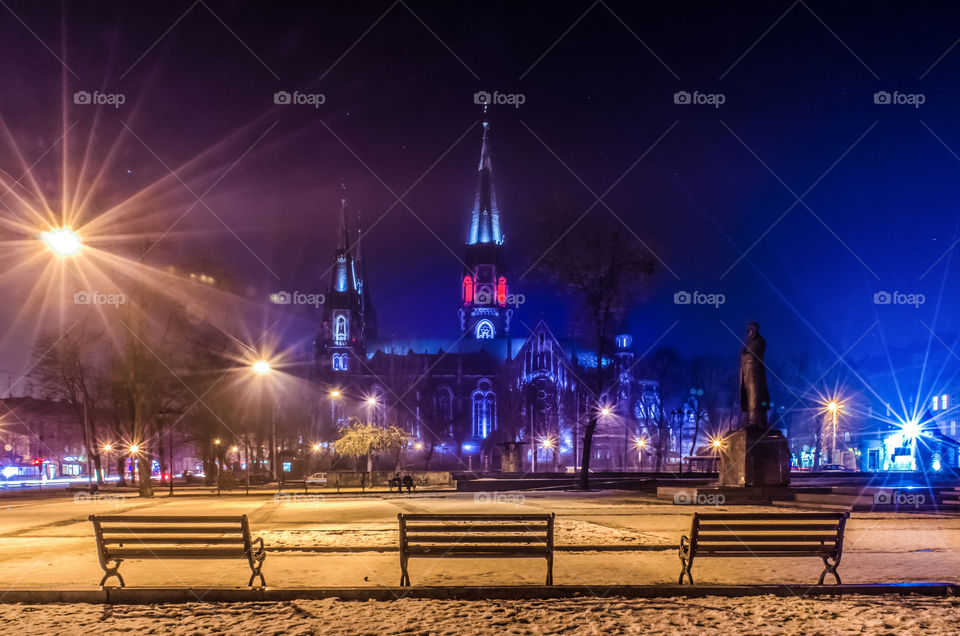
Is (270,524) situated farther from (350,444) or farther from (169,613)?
(350,444)

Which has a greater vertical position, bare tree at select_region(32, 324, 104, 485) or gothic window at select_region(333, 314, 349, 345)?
gothic window at select_region(333, 314, 349, 345)

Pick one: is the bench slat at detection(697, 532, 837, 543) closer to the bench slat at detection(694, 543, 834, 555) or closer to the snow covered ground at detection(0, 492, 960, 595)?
the bench slat at detection(694, 543, 834, 555)

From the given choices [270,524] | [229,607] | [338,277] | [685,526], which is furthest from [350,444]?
[338,277]

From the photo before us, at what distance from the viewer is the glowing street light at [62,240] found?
40.7 ft

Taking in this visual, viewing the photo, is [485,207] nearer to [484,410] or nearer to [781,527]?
[484,410]

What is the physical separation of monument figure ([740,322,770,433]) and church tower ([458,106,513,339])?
91.4m

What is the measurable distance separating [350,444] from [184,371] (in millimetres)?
14165

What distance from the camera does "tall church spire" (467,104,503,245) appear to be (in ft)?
368

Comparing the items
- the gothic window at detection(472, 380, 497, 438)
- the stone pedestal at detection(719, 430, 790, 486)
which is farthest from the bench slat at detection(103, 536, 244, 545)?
the gothic window at detection(472, 380, 497, 438)

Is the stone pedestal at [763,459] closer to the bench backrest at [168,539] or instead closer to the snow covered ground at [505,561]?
the snow covered ground at [505,561]

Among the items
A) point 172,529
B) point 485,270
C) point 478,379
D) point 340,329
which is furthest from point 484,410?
point 172,529

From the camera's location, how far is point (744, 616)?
762 centimetres

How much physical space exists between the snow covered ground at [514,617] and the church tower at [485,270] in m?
106

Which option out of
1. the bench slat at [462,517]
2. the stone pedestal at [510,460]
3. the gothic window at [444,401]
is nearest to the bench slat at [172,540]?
the bench slat at [462,517]
